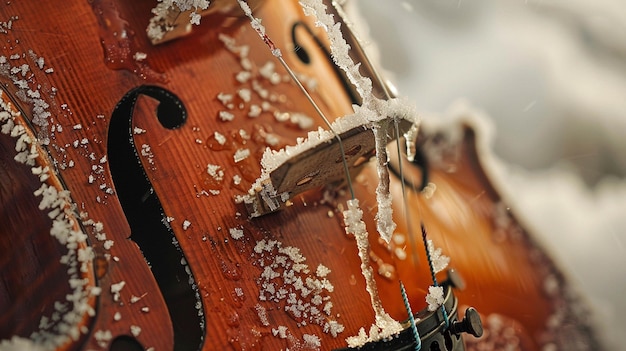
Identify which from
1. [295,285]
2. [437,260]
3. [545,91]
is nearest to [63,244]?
[295,285]

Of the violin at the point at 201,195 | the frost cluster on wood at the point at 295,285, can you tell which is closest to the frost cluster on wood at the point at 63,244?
the violin at the point at 201,195

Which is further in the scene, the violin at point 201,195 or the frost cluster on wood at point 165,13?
the frost cluster on wood at point 165,13

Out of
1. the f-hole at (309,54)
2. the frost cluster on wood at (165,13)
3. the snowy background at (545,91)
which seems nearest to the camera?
the frost cluster on wood at (165,13)

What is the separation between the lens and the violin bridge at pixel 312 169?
2.05 feet

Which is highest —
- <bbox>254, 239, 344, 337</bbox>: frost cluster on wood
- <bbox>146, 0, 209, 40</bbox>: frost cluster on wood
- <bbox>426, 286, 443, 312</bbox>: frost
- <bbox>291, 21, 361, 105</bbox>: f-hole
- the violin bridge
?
<bbox>146, 0, 209, 40</bbox>: frost cluster on wood

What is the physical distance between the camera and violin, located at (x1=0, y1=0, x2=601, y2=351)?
62cm

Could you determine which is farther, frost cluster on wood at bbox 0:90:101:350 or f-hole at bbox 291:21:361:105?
f-hole at bbox 291:21:361:105

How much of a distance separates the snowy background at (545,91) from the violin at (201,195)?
452 mm

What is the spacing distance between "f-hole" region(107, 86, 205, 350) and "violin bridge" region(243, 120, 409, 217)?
0.11 m

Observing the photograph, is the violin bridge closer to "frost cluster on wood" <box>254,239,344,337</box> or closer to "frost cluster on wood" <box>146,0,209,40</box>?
"frost cluster on wood" <box>254,239,344,337</box>

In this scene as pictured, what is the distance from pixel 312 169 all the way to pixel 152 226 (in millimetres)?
204

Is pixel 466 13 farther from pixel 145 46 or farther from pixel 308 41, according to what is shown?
pixel 145 46

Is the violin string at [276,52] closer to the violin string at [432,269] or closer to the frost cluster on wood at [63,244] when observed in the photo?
the violin string at [432,269]

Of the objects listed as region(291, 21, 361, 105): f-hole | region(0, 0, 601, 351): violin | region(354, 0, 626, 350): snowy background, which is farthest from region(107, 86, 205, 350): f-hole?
region(354, 0, 626, 350): snowy background
